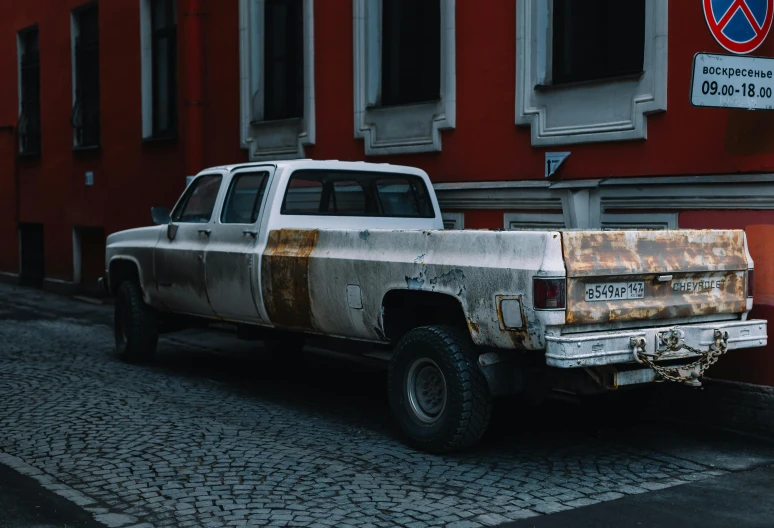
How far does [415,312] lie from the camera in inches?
274

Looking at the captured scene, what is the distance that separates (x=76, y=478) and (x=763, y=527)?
3.70 metres

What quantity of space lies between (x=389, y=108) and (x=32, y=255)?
11.4 meters

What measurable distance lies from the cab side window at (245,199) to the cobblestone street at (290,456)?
4.82 ft

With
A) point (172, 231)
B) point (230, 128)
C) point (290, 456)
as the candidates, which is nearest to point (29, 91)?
point (230, 128)

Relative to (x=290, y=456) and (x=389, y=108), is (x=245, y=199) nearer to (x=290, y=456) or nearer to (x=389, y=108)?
(x=290, y=456)

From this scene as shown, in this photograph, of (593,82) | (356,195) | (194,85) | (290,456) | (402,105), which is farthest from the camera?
(194,85)

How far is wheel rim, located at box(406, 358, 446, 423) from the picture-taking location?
6496 millimetres

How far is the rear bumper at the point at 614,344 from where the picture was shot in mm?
5684

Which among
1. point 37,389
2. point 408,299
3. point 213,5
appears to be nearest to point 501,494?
point 408,299

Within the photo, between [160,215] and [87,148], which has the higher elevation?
[87,148]

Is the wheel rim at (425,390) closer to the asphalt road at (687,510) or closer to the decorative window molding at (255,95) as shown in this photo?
the asphalt road at (687,510)

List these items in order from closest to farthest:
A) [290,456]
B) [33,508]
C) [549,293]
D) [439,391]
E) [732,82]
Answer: [33,508]
[549,293]
[290,456]
[439,391]
[732,82]

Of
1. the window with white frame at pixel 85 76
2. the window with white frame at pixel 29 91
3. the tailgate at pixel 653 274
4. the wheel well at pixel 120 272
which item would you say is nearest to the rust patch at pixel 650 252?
the tailgate at pixel 653 274

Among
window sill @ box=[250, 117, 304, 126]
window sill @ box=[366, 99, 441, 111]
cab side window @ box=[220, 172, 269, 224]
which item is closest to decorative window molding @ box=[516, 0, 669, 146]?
window sill @ box=[366, 99, 441, 111]
